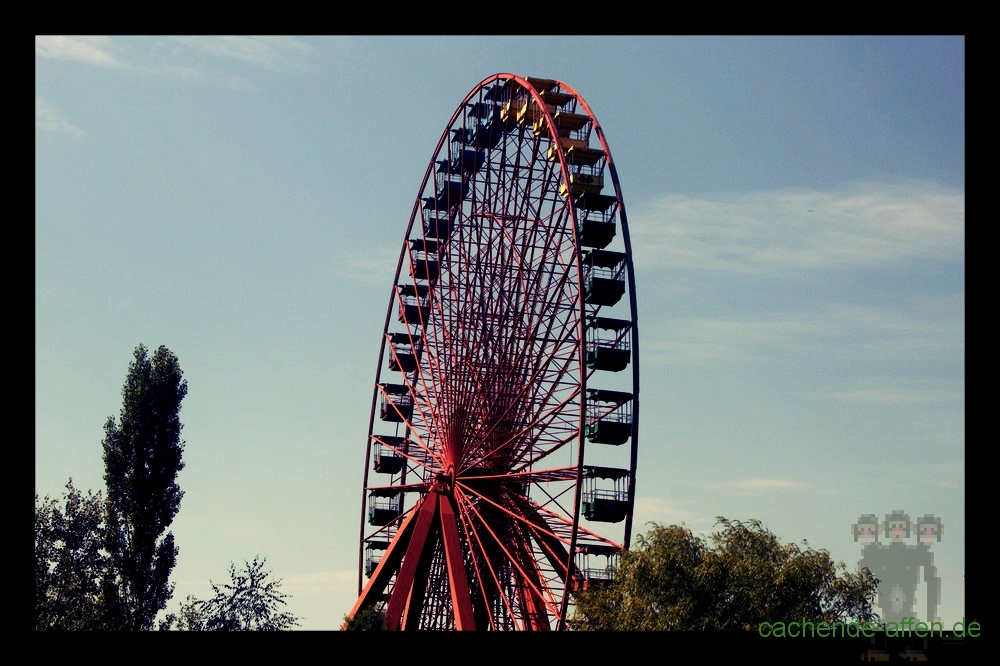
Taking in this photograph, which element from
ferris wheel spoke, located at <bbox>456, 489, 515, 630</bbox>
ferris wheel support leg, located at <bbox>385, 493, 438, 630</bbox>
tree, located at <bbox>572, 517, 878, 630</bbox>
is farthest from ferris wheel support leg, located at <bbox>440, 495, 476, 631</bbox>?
tree, located at <bbox>572, 517, 878, 630</bbox>

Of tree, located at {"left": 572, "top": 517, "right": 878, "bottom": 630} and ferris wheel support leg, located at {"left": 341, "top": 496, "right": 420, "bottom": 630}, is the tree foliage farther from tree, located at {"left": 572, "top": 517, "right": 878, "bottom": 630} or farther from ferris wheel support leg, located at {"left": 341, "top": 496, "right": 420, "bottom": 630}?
tree, located at {"left": 572, "top": 517, "right": 878, "bottom": 630}

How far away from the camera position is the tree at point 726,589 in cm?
2589

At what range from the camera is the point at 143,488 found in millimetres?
35562

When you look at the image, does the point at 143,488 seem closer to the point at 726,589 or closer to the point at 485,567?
the point at 485,567

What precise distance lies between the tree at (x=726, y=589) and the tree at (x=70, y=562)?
1542 cm

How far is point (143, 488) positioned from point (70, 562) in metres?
3.20

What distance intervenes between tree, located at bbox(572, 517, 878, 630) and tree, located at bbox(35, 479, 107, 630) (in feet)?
50.6

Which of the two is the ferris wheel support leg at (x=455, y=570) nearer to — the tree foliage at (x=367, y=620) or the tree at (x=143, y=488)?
the tree foliage at (x=367, y=620)

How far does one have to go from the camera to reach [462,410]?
35125 millimetres

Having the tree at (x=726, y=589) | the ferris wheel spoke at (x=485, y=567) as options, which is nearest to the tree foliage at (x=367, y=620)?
the ferris wheel spoke at (x=485, y=567)

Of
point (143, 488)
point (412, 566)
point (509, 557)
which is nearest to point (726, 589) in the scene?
point (509, 557)

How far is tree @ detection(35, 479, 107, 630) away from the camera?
35281 mm

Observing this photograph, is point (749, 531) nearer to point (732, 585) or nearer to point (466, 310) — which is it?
point (732, 585)

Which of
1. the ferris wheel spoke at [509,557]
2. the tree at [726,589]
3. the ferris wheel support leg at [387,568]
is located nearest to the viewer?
the tree at [726,589]
